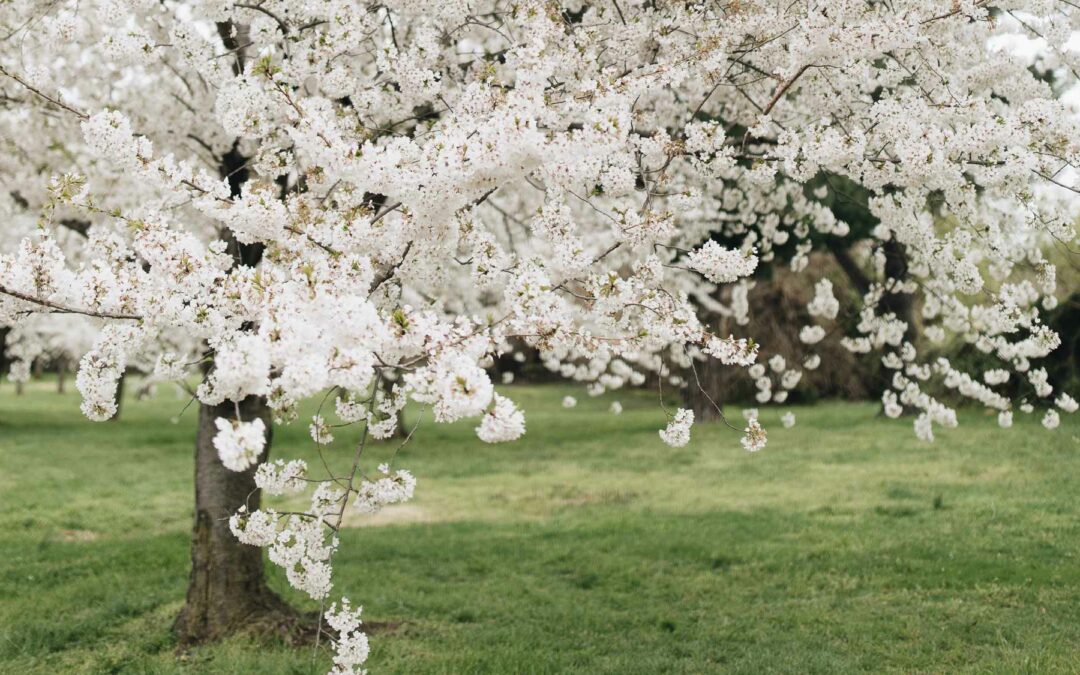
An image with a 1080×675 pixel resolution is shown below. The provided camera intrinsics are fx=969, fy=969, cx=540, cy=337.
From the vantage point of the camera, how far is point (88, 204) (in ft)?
12.7

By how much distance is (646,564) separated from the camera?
8.67m

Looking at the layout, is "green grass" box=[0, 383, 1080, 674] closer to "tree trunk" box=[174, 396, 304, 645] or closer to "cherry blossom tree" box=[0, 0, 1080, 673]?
"tree trunk" box=[174, 396, 304, 645]

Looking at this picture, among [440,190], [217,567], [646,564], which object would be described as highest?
[440,190]

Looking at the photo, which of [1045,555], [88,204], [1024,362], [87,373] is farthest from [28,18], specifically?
[1045,555]

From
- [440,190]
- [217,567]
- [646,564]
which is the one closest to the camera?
[440,190]

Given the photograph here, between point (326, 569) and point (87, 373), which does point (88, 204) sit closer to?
point (87, 373)

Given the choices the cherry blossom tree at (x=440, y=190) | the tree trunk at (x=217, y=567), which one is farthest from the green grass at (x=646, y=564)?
the cherry blossom tree at (x=440, y=190)

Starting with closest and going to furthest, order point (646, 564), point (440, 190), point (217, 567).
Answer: point (440, 190)
point (217, 567)
point (646, 564)

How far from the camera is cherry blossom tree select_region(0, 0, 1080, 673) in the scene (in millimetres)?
3426

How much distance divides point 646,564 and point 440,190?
19.3ft

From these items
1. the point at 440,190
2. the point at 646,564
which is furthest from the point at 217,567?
the point at 440,190

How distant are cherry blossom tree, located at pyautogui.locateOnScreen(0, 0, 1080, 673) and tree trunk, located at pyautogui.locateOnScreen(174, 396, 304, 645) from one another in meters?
Answer: 0.02

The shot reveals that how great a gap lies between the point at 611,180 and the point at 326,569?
2086 mm

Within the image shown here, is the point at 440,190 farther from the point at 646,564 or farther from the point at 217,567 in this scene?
the point at 646,564
